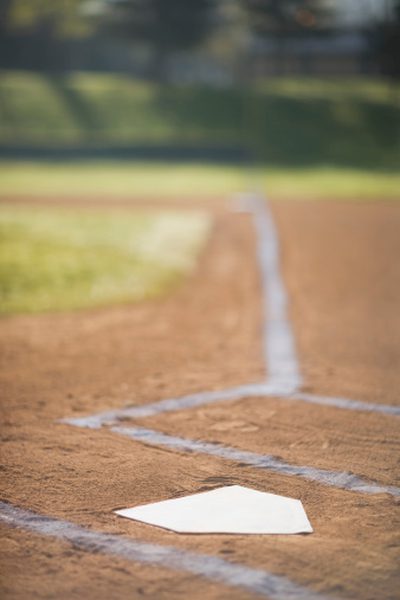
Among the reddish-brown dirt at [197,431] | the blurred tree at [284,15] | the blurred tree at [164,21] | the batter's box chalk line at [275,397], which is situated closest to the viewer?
the reddish-brown dirt at [197,431]

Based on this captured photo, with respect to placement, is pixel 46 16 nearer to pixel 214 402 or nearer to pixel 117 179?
pixel 117 179

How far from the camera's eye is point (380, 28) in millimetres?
50281

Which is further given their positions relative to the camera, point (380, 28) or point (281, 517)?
point (380, 28)

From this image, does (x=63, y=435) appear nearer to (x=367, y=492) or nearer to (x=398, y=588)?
(x=367, y=492)

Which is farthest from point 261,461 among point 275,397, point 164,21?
point 164,21

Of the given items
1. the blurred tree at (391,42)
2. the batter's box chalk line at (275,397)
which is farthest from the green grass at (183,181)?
the blurred tree at (391,42)

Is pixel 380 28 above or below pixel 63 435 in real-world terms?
above

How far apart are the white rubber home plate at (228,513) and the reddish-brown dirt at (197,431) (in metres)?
0.05

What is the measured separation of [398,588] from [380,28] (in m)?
51.5

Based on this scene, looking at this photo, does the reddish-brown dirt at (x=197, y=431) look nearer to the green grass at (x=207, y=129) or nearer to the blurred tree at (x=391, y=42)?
the green grass at (x=207, y=129)

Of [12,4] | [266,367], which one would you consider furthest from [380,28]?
[266,367]

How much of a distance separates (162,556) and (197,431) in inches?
53.4

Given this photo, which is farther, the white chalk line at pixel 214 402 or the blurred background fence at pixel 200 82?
the blurred background fence at pixel 200 82

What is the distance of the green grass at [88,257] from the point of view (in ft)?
26.9
